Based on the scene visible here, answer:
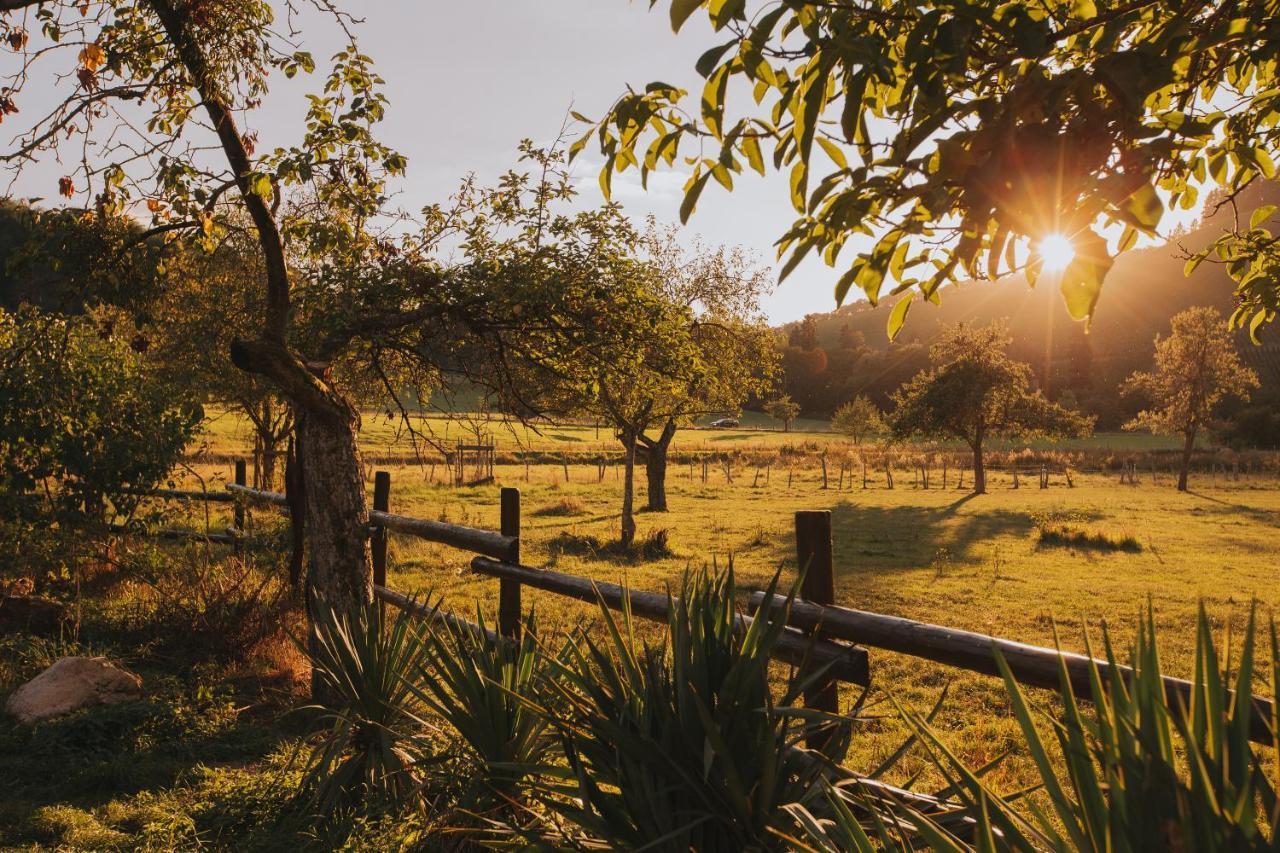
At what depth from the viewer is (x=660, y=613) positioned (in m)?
4.67

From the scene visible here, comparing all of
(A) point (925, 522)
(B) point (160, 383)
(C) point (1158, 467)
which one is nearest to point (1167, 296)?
(C) point (1158, 467)

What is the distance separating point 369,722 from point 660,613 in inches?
65.8

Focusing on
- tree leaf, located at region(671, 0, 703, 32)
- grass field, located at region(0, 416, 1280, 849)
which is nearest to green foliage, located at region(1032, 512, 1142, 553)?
grass field, located at region(0, 416, 1280, 849)

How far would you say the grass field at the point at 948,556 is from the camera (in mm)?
10195

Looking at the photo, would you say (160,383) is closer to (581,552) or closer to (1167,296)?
(581,552)

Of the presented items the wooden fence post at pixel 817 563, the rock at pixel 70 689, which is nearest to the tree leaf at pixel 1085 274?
the wooden fence post at pixel 817 563

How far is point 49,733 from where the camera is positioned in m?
5.36

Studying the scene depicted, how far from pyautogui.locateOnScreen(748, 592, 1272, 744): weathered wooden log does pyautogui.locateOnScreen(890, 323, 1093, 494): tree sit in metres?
36.3

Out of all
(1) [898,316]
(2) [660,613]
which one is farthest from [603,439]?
(1) [898,316]

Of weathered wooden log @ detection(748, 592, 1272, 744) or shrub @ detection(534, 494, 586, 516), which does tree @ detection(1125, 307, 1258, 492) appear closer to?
shrub @ detection(534, 494, 586, 516)

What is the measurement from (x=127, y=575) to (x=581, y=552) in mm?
10657

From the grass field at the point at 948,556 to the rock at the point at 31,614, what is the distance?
3.33m

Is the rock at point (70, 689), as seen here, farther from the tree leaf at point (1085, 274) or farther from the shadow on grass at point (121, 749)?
the tree leaf at point (1085, 274)

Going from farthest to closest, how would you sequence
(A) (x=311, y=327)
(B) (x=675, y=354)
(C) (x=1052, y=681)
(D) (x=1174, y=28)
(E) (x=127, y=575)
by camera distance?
(E) (x=127, y=575) < (B) (x=675, y=354) < (A) (x=311, y=327) < (C) (x=1052, y=681) < (D) (x=1174, y=28)
